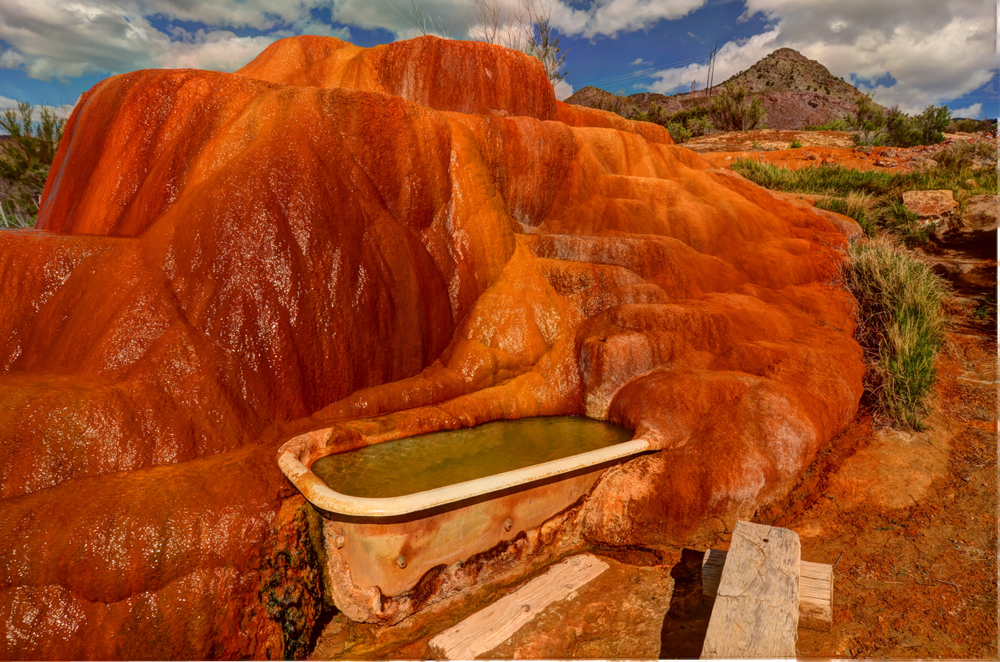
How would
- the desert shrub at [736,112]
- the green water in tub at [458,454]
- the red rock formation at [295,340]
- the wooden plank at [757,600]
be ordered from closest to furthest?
the wooden plank at [757,600]
the red rock formation at [295,340]
the green water in tub at [458,454]
the desert shrub at [736,112]

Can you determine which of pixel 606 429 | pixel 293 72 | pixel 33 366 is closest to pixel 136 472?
pixel 33 366

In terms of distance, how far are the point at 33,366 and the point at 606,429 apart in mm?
5067

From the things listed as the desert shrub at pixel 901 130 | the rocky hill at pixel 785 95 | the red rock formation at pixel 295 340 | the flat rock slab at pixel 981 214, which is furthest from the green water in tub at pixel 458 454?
the rocky hill at pixel 785 95

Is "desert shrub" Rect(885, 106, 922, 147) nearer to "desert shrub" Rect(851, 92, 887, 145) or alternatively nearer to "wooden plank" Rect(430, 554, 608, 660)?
"desert shrub" Rect(851, 92, 887, 145)

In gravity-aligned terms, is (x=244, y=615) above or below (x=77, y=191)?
below

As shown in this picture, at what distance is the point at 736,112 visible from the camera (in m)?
28.6

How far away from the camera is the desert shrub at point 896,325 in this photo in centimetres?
545

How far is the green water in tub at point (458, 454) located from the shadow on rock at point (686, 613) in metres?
1.19

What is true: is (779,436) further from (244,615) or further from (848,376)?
(244,615)

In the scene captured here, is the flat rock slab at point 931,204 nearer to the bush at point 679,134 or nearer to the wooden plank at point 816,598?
the wooden plank at point 816,598

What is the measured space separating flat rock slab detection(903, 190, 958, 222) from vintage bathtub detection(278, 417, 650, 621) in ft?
30.0

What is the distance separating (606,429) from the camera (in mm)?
5141

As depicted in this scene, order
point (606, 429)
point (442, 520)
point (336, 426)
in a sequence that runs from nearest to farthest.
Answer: point (442, 520) → point (336, 426) → point (606, 429)

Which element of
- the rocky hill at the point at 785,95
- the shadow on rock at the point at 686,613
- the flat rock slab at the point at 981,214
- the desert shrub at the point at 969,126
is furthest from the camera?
the rocky hill at the point at 785,95
